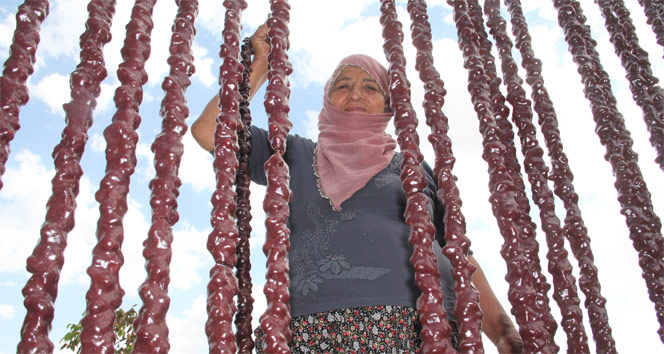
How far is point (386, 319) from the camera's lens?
1.69 meters

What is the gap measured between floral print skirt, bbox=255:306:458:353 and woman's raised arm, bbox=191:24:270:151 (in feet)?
3.05

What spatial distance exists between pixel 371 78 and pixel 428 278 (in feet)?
4.27

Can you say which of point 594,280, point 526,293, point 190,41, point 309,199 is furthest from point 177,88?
point 594,280

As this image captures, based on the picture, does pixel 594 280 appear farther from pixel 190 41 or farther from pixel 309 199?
pixel 190 41

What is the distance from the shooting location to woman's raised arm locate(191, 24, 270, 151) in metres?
2.10

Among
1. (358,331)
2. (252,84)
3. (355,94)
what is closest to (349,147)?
(355,94)

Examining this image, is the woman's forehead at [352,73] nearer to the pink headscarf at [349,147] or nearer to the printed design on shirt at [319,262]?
the pink headscarf at [349,147]

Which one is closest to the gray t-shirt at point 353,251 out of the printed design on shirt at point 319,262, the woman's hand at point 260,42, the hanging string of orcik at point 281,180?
the printed design on shirt at point 319,262

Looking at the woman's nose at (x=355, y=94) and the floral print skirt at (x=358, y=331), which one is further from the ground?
the woman's nose at (x=355, y=94)

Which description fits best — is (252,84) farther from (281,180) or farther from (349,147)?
Result: (281,180)

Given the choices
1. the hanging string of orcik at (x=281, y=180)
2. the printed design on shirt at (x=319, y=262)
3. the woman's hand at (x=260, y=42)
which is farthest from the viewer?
the woman's hand at (x=260, y=42)

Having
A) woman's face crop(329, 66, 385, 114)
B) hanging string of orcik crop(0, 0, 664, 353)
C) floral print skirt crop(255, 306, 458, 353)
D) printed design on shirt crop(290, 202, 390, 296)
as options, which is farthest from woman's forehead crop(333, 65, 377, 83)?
floral print skirt crop(255, 306, 458, 353)

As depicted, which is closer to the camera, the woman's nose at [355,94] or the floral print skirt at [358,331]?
A: the floral print skirt at [358,331]

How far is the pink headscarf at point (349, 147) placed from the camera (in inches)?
77.3
